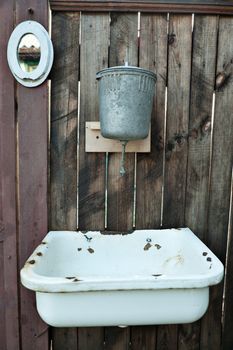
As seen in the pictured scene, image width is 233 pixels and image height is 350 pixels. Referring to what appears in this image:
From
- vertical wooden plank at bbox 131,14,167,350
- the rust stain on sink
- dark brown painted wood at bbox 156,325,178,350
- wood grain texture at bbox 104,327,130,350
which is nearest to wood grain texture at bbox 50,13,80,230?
the rust stain on sink

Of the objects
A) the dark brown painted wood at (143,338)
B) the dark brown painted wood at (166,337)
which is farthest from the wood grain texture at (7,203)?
the dark brown painted wood at (166,337)

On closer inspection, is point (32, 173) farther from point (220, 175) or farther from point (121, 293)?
point (220, 175)

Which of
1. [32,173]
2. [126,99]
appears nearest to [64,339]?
[32,173]

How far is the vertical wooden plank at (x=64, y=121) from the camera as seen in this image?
41.8 inches

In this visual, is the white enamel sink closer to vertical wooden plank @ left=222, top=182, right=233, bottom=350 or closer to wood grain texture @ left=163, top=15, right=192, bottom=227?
wood grain texture @ left=163, top=15, right=192, bottom=227

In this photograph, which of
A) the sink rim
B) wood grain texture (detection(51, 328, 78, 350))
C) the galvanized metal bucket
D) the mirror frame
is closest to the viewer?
the sink rim

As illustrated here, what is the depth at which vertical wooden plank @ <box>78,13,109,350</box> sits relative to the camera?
1.06 metres

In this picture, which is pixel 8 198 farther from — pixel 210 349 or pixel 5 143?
pixel 210 349

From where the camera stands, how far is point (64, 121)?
1090mm

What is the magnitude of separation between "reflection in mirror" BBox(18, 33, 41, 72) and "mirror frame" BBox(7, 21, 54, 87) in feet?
0.04

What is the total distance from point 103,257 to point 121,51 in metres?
0.80

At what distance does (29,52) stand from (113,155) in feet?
1.63

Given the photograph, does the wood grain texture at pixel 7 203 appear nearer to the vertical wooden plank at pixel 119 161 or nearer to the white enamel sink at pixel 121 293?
the white enamel sink at pixel 121 293

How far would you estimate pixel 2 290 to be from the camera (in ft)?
3.73
